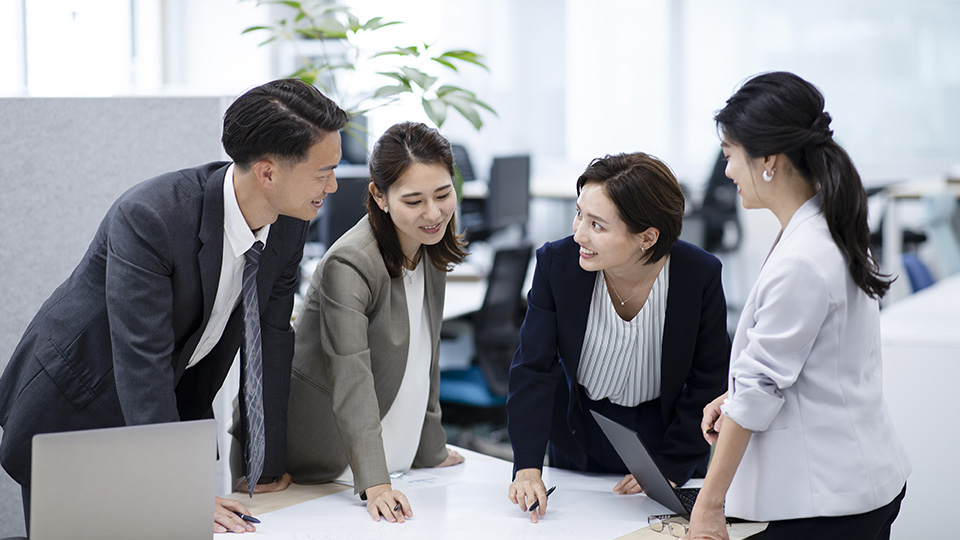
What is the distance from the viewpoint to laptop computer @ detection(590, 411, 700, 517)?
1581 mm

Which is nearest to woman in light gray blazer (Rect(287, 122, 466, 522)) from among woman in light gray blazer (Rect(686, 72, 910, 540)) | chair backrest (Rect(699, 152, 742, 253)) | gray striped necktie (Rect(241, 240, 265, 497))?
gray striped necktie (Rect(241, 240, 265, 497))

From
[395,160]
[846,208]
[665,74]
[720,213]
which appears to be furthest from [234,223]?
[665,74]

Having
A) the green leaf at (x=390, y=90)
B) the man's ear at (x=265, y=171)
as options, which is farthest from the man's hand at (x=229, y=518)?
the green leaf at (x=390, y=90)

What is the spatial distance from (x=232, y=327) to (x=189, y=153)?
696 millimetres

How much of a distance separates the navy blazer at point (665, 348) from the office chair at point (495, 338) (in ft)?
5.21

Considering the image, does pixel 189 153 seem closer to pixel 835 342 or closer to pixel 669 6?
pixel 835 342

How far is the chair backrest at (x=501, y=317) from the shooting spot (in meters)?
3.47

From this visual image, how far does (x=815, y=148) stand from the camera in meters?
1.32

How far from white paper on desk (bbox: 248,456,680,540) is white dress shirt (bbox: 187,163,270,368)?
13.5 inches

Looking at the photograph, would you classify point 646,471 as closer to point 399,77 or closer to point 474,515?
point 474,515

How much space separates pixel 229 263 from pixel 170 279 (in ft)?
0.37

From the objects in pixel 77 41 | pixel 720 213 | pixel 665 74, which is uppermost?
pixel 665 74

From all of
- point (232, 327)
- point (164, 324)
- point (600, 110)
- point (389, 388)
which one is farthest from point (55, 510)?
point (600, 110)

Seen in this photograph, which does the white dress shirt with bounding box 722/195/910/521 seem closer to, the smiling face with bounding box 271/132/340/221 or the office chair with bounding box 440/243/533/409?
the smiling face with bounding box 271/132/340/221
